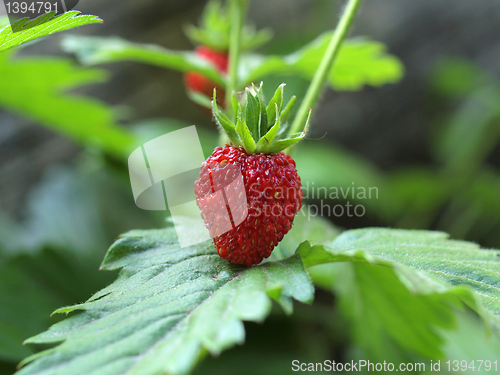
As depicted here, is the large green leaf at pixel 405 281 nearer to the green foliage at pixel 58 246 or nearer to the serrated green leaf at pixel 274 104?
the serrated green leaf at pixel 274 104

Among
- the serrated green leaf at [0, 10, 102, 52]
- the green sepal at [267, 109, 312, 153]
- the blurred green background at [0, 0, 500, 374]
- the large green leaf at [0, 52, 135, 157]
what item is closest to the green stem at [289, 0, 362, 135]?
the blurred green background at [0, 0, 500, 374]

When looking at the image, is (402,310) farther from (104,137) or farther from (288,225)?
(104,137)

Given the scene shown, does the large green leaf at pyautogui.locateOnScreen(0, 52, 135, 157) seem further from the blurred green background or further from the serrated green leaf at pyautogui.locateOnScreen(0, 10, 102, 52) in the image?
the serrated green leaf at pyautogui.locateOnScreen(0, 10, 102, 52)

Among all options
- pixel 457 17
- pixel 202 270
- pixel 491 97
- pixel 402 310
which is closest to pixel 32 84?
pixel 202 270

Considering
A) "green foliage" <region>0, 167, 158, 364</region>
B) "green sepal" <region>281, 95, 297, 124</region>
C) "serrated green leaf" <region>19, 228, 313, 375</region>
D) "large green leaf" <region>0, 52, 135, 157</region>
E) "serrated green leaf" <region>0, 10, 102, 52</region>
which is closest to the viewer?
"serrated green leaf" <region>19, 228, 313, 375</region>

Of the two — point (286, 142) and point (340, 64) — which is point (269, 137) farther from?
point (340, 64)

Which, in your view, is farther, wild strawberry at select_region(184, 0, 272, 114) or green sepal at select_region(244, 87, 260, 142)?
wild strawberry at select_region(184, 0, 272, 114)

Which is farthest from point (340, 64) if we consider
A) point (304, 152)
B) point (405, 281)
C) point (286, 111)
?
point (405, 281)

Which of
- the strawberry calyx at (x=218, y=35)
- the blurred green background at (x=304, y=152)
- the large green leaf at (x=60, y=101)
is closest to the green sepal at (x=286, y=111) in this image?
the blurred green background at (x=304, y=152)
